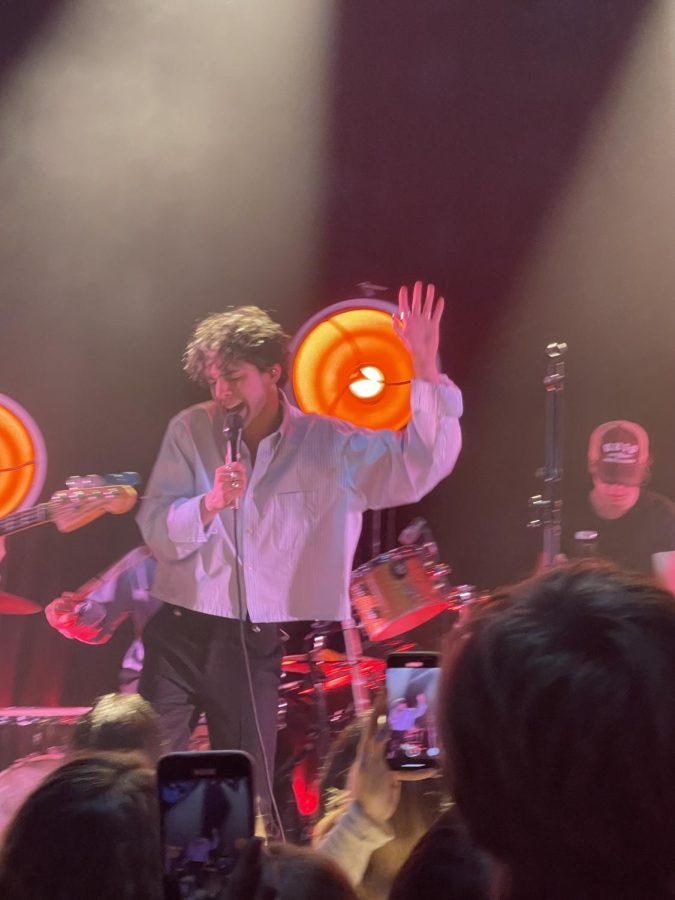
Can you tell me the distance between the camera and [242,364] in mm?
3830

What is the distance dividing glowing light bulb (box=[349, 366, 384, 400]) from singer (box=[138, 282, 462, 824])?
0.45 feet

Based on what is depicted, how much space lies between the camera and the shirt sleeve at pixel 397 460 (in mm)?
3787

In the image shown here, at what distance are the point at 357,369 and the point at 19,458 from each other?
4.36ft

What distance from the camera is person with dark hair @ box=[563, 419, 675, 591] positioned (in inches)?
149

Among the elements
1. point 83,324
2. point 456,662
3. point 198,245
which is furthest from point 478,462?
point 456,662

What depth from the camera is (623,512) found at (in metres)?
3.83

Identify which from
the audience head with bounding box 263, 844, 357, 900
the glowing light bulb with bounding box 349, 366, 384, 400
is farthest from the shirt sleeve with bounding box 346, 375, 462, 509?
the audience head with bounding box 263, 844, 357, 900

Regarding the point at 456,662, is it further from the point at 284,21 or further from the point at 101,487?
the point at 284,21

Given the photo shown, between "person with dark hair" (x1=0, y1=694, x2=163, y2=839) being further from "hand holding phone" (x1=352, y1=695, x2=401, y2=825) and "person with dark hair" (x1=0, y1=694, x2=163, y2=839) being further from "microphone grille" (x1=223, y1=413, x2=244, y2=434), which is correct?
"microphone grille" (x1=223, y1=413, x2=244, y2=434)

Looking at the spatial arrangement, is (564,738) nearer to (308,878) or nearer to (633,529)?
(308,878)

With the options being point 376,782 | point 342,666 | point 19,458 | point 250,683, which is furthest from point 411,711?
point 19,458

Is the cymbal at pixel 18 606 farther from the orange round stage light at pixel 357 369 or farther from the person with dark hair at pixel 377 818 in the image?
the person with dark hair at pixel 377 818

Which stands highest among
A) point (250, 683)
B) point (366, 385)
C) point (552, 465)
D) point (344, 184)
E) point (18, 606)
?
point (344, 184)

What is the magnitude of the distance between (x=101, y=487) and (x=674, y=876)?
332cm
